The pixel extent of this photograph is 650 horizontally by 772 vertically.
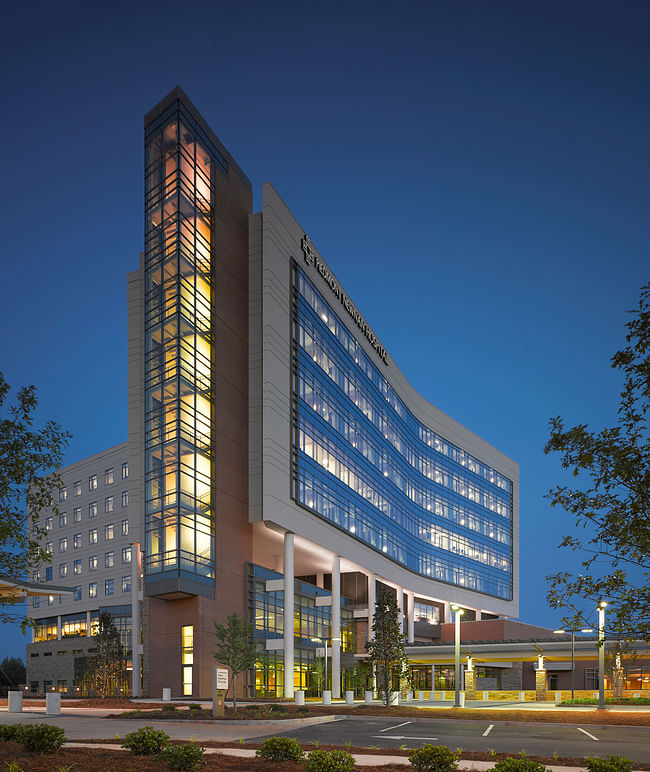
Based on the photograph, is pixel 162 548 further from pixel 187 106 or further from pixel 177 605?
pixel 187 106

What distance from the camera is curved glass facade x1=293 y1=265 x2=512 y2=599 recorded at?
211ft

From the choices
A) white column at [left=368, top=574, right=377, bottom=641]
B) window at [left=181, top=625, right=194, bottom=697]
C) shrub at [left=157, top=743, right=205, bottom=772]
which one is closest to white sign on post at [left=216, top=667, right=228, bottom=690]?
window at [left=181, top=625, right=194, bottom=697]

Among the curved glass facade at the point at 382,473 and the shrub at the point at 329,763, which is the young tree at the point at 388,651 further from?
the shrub at the point at 329,763

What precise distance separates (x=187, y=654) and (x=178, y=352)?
20432mm

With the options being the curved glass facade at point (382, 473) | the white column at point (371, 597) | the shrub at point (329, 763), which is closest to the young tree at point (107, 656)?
the curved glass facade at point (382, 473)

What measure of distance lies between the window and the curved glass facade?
1289 centimetres

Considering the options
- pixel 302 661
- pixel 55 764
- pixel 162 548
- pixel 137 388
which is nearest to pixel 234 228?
pixel 137 388

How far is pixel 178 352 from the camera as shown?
179ft

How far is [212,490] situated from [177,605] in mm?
8055

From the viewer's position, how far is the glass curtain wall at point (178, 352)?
52312mm

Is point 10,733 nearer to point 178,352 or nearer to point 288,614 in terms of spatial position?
point 178,352

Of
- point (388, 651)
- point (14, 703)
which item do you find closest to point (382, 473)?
point (388, 651)

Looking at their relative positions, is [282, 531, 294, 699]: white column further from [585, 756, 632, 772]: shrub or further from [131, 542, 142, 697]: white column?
[585, 756, 632, 772]: shrub

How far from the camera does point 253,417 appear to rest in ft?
194
